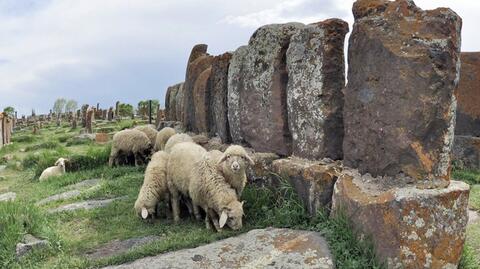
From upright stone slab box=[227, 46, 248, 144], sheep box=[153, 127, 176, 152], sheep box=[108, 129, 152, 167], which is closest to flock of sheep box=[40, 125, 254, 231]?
upright stone slab box=[227, 46, 248, 144]

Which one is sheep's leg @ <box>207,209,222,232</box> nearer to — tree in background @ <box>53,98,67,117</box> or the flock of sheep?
the flock of sheep

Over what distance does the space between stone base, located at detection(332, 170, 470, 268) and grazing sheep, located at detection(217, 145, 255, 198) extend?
1.89 metres

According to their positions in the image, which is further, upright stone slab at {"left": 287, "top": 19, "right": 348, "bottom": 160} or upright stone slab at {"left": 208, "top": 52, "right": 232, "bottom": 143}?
upright stone slab at {"left": 208, "top": 52, "right": 232, "bottom": 143}

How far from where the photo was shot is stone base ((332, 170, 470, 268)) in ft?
15.6

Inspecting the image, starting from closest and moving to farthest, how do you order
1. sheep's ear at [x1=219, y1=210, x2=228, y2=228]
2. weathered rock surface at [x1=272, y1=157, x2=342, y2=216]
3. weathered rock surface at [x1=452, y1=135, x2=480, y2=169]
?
weathered rock surface at [x1=272, y1=157, x2=342, y2=216] → sheep's ear at [x1=219, y1=210, x2=228, y2=228] → weathered rock surface at [x1=452, y1=135, x2=480, y2=169]

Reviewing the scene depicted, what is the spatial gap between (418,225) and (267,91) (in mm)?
3073

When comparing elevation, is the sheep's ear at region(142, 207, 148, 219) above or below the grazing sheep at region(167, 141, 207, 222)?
below

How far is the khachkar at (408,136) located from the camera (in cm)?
477

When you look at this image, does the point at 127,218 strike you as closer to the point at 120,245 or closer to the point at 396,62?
the point at 120,245

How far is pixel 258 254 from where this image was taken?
17.2 ft

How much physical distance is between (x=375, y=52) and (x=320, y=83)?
106cm

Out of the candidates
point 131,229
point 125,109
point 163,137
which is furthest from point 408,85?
point 125,109

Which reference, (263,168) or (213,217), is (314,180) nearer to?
(263,168)

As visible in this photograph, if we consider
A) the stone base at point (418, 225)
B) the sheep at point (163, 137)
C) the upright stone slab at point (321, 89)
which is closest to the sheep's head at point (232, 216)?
the upright stone slab at point (321, 89)
